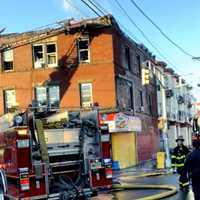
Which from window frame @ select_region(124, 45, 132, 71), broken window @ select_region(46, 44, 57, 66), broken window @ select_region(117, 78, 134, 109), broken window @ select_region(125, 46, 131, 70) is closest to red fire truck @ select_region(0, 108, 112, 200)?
broken window @ select_region(117, 78, 134, 109)

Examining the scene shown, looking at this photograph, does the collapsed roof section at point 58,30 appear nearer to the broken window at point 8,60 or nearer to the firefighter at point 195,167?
the broken window at point 8,60

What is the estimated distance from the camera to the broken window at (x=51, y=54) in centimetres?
3809

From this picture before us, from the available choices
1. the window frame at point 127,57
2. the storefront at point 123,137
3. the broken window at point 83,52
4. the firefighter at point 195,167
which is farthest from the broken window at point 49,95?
the firefighter at point 195,167

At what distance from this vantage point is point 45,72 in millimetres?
38156

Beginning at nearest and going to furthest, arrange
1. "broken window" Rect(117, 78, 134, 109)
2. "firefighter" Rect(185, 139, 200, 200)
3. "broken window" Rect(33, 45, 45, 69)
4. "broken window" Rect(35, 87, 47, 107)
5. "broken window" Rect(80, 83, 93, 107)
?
"firefighter" Rect(185, 139, 200, 200), "broken window" Rect(80, 83, 93, 107), "broken window" Rect(117, 78, 134, 109), "broken window" Rect(35, 87, 47, 107), "broken window" Rect(33, 45, 45, 69)

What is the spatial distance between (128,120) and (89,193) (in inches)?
929

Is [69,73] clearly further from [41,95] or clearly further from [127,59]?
[127,59]

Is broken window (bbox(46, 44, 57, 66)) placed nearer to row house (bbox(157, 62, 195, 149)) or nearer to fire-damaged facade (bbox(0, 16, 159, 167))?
fire-damaged facade (bbox(0, 16, 159, 167))

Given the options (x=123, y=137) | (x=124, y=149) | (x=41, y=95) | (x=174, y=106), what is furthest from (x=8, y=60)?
(x=174, y=106)

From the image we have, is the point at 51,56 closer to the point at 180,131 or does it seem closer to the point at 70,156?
the point at 70,156

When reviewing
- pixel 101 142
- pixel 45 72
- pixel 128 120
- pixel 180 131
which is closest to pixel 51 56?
pixel 45 72

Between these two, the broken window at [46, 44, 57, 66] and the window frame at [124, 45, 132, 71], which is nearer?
the broken window at [46, 44, 57, 66]

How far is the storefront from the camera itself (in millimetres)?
36781

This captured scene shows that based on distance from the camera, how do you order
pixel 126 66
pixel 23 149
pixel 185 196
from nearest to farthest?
pixel 23 149 < pixel 185 196 < pixel 126 66
